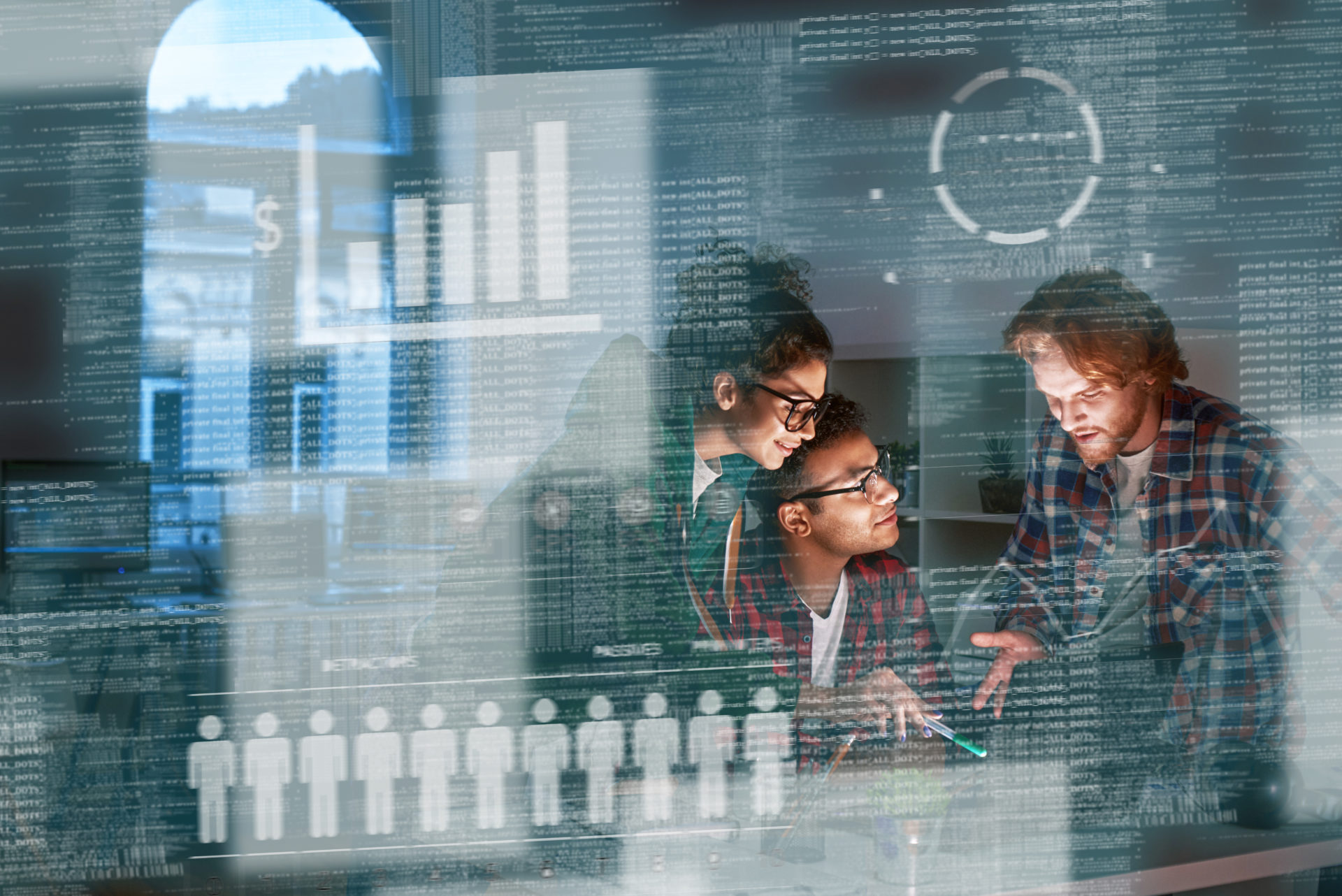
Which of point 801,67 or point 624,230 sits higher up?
point 801,67

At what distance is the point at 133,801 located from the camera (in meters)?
0.94

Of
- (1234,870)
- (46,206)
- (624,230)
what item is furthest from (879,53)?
(1234,870)

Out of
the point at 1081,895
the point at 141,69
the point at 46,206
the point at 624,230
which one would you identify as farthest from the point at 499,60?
the point at 1081,895

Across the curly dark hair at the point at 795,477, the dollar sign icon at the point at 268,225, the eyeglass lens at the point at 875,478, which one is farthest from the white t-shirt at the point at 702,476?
the dollar sign icon at the point at 268,225

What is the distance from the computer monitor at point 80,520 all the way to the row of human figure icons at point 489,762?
0.62ft

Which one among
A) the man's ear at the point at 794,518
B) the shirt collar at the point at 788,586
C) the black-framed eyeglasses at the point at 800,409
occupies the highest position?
the black-framed eyeglasses at the point at 800,409

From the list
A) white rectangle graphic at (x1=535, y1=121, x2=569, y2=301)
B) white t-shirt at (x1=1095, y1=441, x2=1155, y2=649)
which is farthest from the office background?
white t-shirt at (x1=1095, y1=441, x2=1155, y2=649)

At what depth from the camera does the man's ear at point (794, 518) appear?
3.15ft

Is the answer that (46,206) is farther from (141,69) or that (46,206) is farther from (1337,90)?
(1337,90)

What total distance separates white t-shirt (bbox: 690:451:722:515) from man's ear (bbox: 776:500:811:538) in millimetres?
74

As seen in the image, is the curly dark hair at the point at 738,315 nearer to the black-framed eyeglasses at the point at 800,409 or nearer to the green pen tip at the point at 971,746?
the black-framed eyeglasses at the point at 800,409

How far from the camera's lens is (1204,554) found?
100cm

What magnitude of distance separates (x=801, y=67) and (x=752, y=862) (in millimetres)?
820

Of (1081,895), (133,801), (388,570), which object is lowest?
(1081,895)
